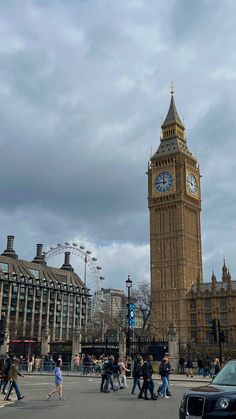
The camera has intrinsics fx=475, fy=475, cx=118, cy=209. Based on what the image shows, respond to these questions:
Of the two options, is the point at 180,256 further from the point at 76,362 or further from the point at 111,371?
the point at 111,371

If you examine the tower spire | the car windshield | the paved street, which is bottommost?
the paved street

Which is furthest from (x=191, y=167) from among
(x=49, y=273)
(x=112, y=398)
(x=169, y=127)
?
(x=112, y=398)

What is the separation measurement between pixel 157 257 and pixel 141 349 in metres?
62.4

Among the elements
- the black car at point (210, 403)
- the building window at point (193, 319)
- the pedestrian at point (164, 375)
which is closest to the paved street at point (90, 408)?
the pedestrian at point (164, 375)

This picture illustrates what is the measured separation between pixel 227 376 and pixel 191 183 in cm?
10471

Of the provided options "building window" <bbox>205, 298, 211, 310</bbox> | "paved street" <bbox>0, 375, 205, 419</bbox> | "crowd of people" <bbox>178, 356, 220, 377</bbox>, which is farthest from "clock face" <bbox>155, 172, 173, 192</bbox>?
"paved street" <bbox>0, 375, 205, 419</bbox>

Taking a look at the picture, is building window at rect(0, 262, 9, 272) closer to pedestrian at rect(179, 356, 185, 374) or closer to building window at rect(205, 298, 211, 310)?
building window at rect(205, 298, 211, 310)

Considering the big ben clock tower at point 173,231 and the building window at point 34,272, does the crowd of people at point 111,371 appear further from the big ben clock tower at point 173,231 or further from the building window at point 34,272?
Result: the building window at point 34,272

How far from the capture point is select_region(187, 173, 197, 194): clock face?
11169 centimetres

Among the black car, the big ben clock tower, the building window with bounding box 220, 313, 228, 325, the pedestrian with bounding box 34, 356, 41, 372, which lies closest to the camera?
the black car

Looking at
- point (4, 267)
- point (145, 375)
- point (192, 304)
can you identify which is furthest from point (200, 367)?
point (4, 267)

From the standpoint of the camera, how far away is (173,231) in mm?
109375

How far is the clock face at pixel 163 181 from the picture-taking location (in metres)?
110

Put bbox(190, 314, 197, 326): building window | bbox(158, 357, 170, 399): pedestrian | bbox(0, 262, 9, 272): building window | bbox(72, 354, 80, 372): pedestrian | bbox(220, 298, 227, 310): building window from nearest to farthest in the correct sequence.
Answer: bbox(158, 357, 170, 399): pedestrian
bbox(72, 354, 80, 372): pedestrian
bbox(220, 298, 227, 310): building window
bbox(190, 314, 197, 326): building window
bbox(0, 262, 9, 272): building window
